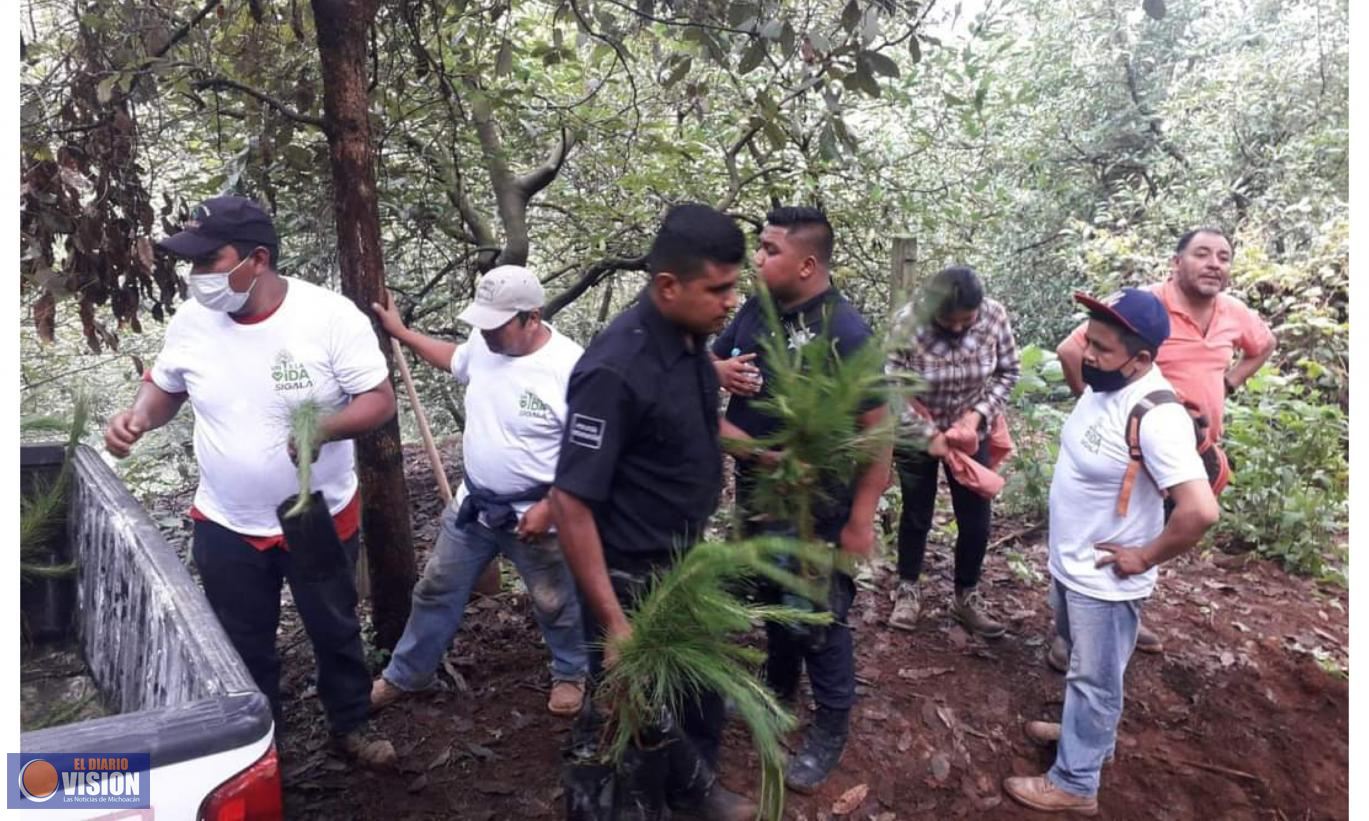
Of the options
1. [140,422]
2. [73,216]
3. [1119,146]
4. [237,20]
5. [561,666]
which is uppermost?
[1119,146]

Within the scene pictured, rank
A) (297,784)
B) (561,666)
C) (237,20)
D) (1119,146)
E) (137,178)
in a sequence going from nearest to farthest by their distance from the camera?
(297,784)
(561,666)
(137,178)
(237,20)
(1119,146)

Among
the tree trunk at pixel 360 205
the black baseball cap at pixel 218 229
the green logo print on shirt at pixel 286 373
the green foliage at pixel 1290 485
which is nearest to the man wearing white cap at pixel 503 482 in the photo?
the tree trunk at pixel 360 205

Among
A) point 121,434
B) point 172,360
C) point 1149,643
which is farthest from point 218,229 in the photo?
point 1149,643

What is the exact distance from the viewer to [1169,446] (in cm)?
278

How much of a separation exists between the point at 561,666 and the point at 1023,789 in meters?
1.88

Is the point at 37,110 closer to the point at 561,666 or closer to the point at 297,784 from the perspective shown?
the point at 297,784

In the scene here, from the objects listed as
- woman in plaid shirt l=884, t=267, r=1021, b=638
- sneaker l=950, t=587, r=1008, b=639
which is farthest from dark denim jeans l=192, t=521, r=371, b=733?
sneaker l=950, t=587, r=1008, b=639

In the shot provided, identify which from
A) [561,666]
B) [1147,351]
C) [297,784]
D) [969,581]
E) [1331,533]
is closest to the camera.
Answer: [1147,351]

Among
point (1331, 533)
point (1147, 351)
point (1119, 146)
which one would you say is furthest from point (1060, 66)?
point (1147, 351)

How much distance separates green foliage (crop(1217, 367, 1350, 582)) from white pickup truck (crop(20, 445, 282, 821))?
19.4ft

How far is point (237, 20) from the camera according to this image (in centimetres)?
486

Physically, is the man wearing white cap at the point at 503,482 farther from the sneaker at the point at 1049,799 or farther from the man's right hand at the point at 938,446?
the sneaker at the point at 1049,799

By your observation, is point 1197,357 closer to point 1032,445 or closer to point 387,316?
point 1032,445

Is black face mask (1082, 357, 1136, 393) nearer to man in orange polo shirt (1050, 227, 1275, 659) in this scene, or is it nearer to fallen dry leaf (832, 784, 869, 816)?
man in orange polo shirt (1050, 227, 1275, 659)
